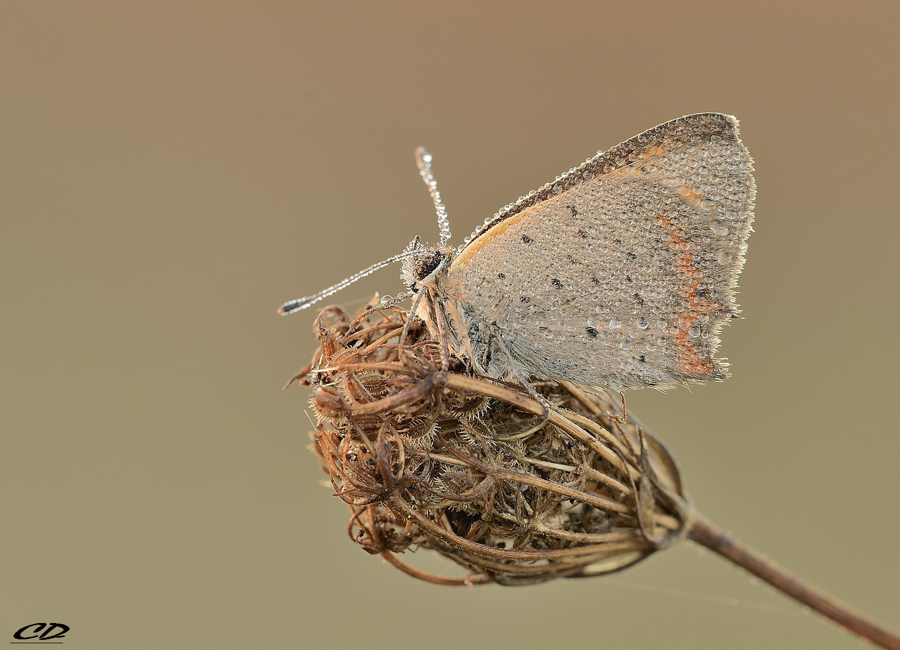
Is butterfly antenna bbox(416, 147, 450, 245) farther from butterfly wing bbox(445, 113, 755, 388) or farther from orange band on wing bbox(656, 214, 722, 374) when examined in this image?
orange band on wing bbox(656, 214, 722, 374)

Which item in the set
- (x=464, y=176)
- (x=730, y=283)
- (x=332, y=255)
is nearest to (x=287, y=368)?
(x=332, y=255)

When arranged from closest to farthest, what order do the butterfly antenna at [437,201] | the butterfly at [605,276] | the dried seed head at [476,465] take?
the dried seed head at [476,465]
the butterfly at [605,276]
the butterfly antenna at [437,201]

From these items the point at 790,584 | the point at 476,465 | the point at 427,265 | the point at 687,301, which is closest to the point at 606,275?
the point at 687,301

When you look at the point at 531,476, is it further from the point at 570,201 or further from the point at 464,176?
the point at 464,176

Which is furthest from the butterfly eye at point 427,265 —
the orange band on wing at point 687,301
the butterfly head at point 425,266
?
the orange band on wing at point 687,301

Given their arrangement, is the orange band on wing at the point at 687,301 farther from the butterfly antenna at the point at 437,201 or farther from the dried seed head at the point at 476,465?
the butterfly antenna at the point at 437,201

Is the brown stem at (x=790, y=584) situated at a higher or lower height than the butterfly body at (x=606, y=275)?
lower
